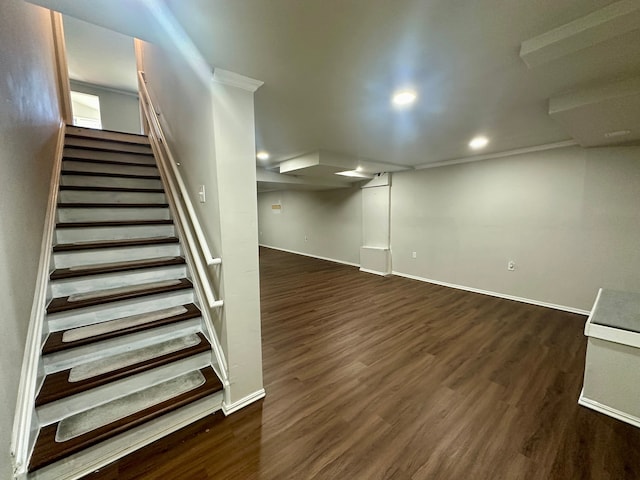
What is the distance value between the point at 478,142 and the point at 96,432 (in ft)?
14.8

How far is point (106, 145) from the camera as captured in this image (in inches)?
127

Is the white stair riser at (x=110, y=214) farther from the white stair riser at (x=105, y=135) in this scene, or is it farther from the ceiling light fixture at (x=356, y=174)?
the ceiling light fixture at (x=356, y=174)

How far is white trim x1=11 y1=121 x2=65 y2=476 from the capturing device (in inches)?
46.4

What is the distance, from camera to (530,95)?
1965mm

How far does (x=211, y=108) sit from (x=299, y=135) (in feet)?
5.16

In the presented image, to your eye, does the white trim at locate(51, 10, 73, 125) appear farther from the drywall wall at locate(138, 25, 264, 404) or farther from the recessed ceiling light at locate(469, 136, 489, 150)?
the recessed ceiling light at locate(469, 136, 489, 150)

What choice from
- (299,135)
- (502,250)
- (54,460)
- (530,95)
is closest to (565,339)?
(502,250)

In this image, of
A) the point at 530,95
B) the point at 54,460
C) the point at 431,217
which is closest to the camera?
the point at 54,460

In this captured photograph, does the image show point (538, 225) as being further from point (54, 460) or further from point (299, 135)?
point (54, 460)

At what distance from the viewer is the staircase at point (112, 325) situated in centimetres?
144

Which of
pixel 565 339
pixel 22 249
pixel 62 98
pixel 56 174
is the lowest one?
pixel 565 339

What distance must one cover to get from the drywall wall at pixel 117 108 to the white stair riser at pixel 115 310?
17.8 ft

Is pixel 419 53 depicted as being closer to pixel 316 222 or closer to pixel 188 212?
pixel 188 212

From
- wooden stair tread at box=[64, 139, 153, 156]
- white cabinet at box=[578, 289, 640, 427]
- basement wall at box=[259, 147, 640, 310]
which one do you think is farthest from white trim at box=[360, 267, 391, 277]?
wooden stair tread at box=[64, 139, 153, 156]
